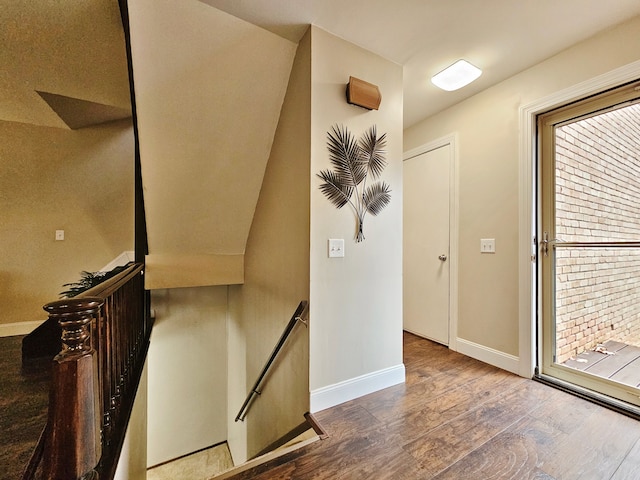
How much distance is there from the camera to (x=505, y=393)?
195 centimetres

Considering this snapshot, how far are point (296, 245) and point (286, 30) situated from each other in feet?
4.79

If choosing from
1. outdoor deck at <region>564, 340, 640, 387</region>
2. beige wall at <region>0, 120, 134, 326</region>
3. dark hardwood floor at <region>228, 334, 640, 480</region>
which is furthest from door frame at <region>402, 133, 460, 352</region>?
beige wall at <region>0, 120, 134, 326</region>

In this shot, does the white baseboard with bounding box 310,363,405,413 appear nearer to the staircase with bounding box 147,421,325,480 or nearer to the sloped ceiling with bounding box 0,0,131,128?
the staircase with bounding box 147,421,325,480

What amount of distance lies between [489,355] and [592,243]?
1191mm

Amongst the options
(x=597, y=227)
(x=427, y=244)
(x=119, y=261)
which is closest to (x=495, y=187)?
(x=597, y=227)

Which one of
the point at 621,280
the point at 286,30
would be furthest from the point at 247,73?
the point at 621,280

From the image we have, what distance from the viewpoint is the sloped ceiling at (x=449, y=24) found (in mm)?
1638

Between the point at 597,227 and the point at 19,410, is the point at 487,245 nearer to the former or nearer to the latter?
the point at 597,227

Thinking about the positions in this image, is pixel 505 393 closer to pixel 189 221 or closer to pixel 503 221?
pixel 503 221

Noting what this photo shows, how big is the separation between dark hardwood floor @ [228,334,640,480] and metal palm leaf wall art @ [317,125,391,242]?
3.86ft

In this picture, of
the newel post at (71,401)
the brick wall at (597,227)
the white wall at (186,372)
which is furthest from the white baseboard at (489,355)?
the white wall at (186,372)

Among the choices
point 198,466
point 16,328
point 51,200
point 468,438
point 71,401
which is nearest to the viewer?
point 71,401

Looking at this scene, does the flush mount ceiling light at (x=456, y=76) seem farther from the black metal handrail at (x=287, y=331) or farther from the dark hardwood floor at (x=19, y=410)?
the dark hardwood floor at (x=19, y=410)

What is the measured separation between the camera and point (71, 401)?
85cm
